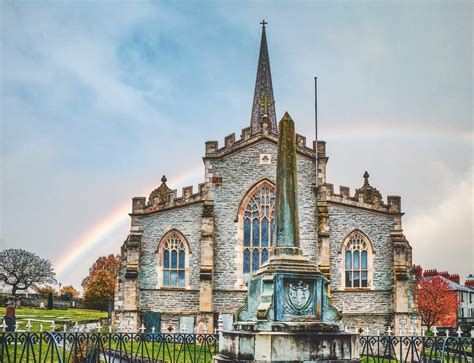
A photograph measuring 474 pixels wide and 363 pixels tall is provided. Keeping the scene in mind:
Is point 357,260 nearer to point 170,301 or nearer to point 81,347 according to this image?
point 170,301

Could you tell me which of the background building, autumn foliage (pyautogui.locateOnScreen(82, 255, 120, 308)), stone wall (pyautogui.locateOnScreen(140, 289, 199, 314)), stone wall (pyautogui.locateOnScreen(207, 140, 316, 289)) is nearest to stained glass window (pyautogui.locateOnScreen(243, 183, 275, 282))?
stone wall (pyautogui.locateOnScreen(207, 140, 316, 289))

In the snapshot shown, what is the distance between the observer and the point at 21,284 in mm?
60750

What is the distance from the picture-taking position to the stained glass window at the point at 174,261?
29.8 meters

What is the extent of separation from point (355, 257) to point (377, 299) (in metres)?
2.32

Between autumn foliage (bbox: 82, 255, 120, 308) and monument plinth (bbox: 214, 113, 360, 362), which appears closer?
monument plinth (bbox: 214, 113, 360, 362)

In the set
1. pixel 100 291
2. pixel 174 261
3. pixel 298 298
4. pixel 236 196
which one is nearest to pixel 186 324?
pixel 174 261

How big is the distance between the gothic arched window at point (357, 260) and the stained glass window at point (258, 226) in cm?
394

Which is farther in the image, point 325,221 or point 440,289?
point 440,289

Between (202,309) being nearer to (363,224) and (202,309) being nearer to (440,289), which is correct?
(363,224)

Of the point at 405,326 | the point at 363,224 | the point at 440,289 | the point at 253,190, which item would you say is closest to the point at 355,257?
the point at 363,224

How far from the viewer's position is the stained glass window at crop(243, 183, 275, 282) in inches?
1164

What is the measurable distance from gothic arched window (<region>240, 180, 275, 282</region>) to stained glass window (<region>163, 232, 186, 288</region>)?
3.18 meters

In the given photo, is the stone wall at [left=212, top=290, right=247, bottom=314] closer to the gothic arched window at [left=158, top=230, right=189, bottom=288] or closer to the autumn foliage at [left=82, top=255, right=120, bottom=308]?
the gothic arched window at [left=158, top=230, right=189, bottom=288]

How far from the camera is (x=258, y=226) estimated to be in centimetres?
3000
